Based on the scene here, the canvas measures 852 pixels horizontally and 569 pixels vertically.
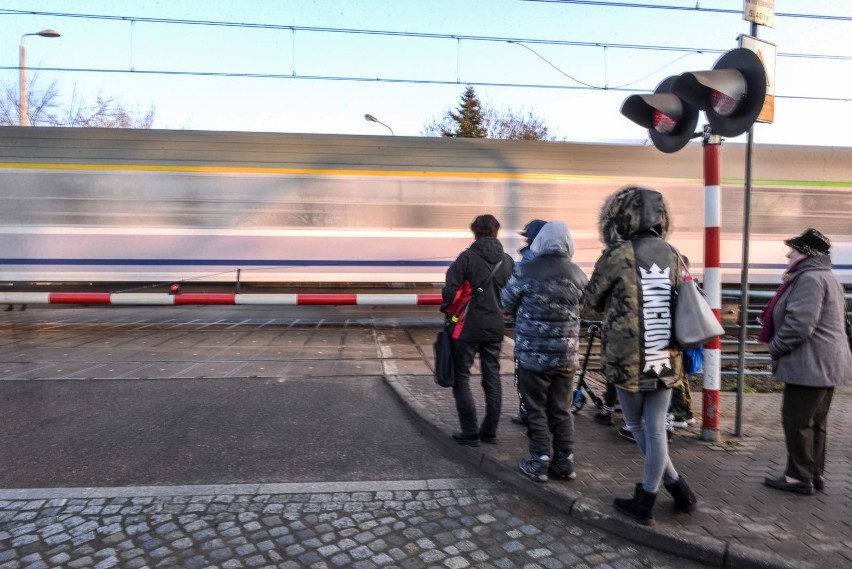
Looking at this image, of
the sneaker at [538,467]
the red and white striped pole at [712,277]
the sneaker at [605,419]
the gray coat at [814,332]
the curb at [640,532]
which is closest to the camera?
the curb at [640,532]

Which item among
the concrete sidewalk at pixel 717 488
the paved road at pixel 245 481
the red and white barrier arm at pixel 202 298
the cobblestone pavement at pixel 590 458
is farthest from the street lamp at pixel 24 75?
the concrete sidewalk at pixel 717 488

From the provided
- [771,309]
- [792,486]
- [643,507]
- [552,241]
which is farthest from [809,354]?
[552,241]

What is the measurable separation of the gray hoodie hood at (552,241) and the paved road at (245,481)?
1.52 metres

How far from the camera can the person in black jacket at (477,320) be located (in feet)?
14.2

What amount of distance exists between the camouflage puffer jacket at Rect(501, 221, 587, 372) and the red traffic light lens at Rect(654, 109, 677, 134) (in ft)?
5.17

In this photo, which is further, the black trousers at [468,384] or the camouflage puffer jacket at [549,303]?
the black trousers at [468,384]

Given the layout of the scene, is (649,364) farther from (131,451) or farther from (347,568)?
(131,451)

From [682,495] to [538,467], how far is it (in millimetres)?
826

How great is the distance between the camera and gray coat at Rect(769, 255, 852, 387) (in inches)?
141

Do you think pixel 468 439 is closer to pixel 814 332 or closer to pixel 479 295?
pixel 479 295

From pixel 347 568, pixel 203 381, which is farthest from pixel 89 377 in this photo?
pixel 347 568

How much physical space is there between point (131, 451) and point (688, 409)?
171 inches

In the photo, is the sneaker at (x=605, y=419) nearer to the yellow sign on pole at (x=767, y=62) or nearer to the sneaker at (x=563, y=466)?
the sneaker at (x=563, y=466)

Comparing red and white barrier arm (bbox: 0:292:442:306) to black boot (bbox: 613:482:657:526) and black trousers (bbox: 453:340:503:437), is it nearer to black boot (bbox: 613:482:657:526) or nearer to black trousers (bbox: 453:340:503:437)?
black trousers (bbox: 453:340:503:437)
